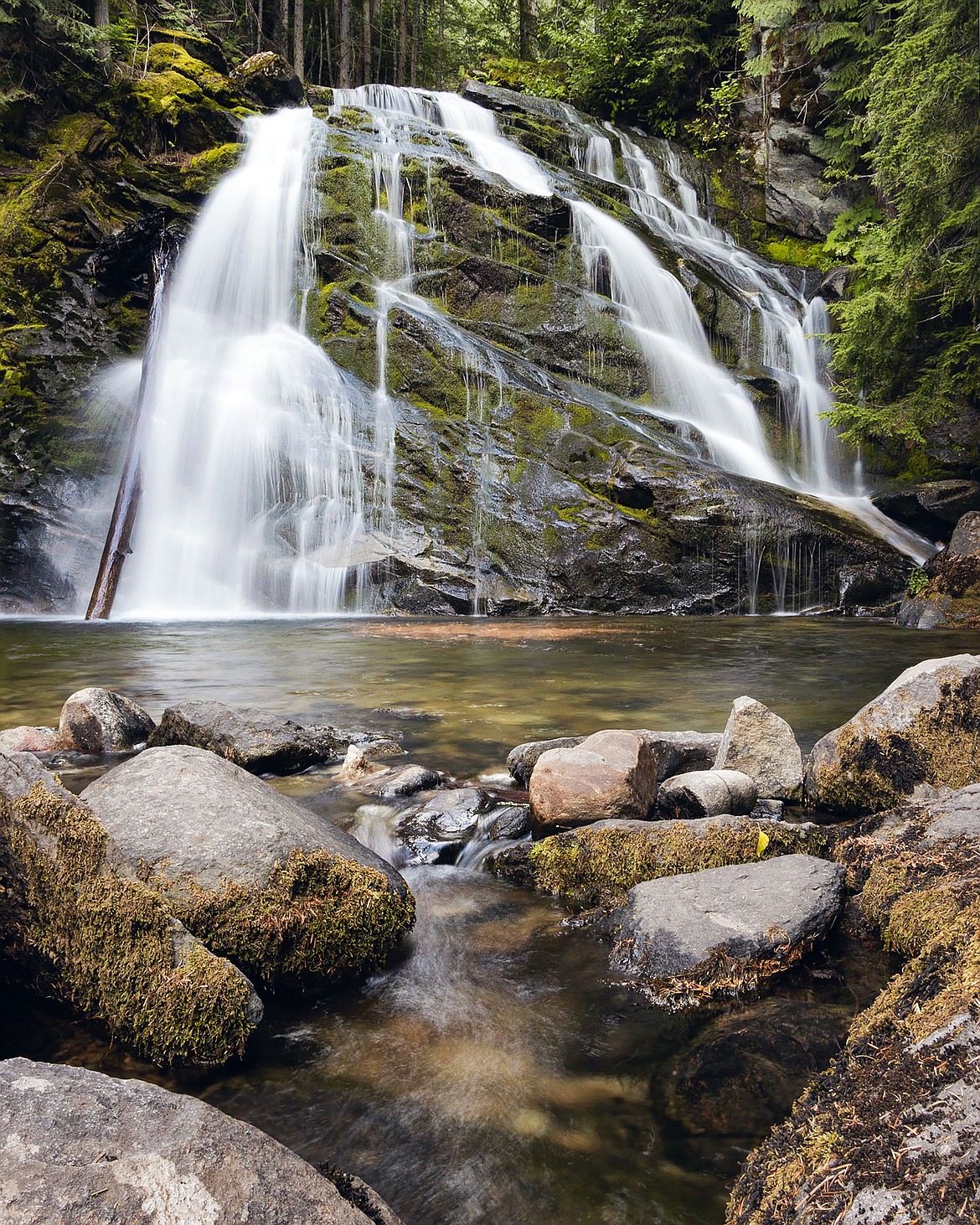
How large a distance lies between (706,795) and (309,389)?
1300cm

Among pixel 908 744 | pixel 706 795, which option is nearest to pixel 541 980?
pixel 706 795

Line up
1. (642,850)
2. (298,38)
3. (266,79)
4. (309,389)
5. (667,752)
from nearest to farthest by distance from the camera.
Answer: (642,850) → (667,752) → (309,389) → (266,79) → (298,38)

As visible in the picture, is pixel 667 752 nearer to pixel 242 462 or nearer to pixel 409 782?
pixel 409 782

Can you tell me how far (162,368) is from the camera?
15227 millimetres

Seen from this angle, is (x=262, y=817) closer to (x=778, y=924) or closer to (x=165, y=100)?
(x=778, y=924)

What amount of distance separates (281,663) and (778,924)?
6.78m

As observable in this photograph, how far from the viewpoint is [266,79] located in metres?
21.6

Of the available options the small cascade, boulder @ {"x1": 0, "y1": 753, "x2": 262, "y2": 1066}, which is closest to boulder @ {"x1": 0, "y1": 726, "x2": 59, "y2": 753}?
boulder @ {"x1": 0, "y1": 753, "x2": 262, "y2": 1066}

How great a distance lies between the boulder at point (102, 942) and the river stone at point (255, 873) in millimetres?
164

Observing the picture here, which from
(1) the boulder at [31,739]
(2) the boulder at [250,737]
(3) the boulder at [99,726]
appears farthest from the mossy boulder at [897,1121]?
(1) the boulder at [31,739]

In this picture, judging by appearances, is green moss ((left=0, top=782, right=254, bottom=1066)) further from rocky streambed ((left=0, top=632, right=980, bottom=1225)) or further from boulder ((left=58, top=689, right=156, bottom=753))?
boulder ((left=58, top=689, right=156, bottom=753))

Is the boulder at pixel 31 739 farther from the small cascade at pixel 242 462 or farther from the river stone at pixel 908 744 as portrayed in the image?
the small cascade at pixel 242 462

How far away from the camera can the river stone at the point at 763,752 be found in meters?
4.14

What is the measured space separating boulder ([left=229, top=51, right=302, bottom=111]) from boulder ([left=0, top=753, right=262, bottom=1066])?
24.3m
